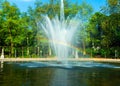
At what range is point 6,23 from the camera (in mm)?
55781

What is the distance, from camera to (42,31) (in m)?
60.1

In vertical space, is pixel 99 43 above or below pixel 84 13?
below

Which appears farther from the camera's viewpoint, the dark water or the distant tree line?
the distant tree line

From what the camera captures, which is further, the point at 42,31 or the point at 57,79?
the point at 42,31

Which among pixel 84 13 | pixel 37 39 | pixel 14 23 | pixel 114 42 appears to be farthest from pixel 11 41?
pixel 114 42

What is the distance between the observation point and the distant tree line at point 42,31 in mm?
57156

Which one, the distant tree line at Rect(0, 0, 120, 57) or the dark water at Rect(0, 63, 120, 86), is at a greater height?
the distant tree line at Rect(0, 0, 120, 57)

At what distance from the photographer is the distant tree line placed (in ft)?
188

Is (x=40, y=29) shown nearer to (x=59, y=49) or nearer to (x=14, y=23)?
(x=14, y=23)

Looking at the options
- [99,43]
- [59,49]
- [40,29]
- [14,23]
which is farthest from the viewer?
[99,43]

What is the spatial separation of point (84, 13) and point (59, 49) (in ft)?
69.3

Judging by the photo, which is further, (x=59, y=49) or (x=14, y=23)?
(x=14, y=23)

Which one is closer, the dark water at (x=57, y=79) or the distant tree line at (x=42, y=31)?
the dark water at (x=57, y=79)

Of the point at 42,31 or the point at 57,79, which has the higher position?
the point at 42,31
